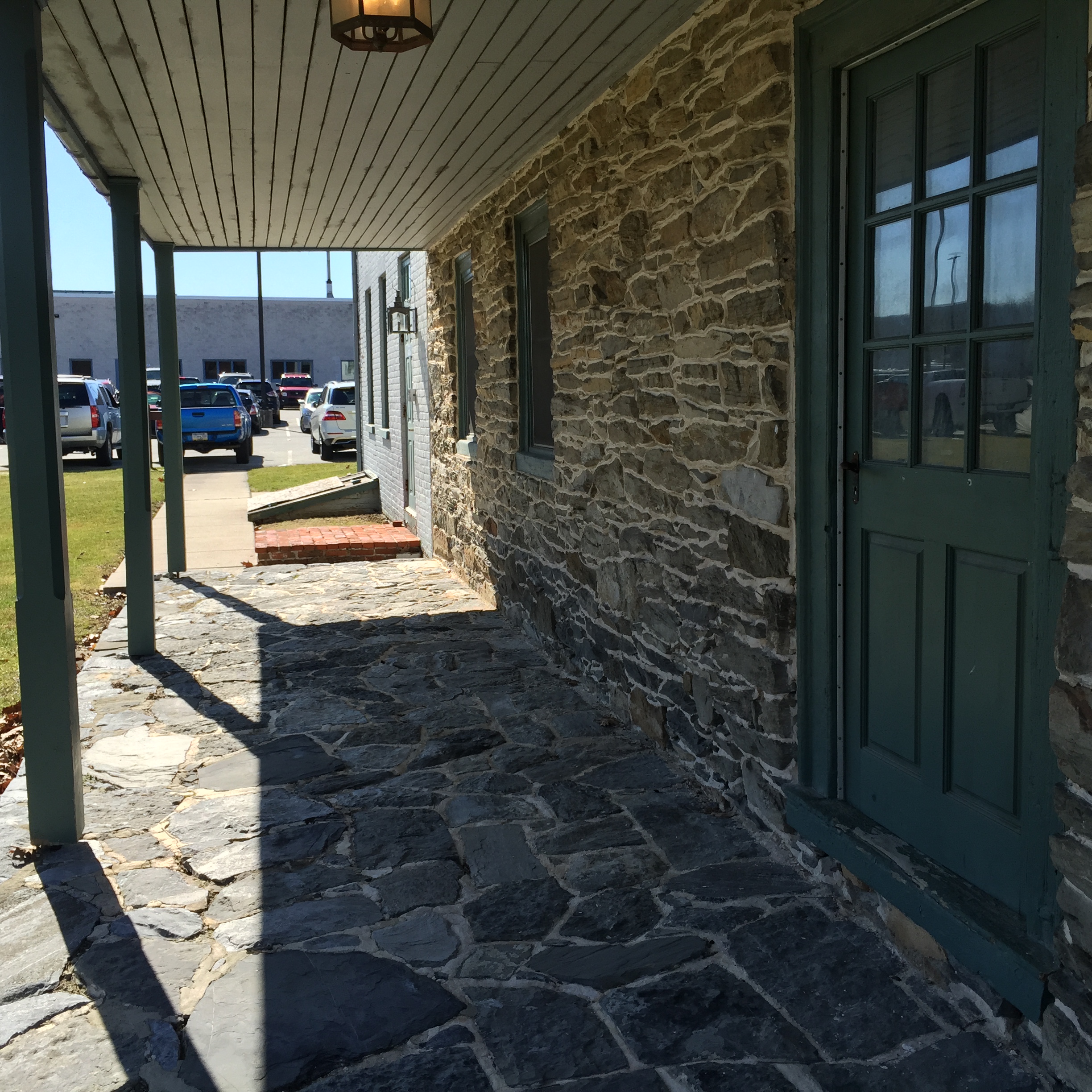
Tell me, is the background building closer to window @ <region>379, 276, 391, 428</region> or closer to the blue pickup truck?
the blue pickup truck

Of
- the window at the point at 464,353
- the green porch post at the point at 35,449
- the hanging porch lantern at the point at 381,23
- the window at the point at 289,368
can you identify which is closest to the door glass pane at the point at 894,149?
the hanging porch lantern at the point at 381,23

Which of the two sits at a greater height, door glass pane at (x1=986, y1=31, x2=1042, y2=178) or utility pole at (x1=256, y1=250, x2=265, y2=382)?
utility pole at (x1=256, y1=250, x2=265, y2=382)

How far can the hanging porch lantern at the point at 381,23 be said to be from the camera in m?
3.30

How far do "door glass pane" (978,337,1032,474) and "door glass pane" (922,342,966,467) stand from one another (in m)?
0.07

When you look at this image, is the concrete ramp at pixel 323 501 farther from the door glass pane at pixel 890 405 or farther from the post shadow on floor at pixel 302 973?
the door glass pane at pixel 890 405

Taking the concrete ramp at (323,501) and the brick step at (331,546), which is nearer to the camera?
the brick step at (331,546)

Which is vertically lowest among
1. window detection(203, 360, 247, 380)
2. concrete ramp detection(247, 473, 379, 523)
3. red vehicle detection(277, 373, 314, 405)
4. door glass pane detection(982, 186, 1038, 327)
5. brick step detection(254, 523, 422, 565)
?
brick step detection(254, 523, 422, 565)

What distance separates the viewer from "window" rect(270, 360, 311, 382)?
46500 mm

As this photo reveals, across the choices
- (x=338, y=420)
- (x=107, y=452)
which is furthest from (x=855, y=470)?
(x=107, y=452)

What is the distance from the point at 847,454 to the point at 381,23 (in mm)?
1982

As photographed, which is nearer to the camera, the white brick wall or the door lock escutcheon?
the door lock escutcheon

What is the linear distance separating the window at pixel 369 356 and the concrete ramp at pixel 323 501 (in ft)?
3.57

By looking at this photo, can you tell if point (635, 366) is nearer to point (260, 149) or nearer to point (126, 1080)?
point (260, 149)

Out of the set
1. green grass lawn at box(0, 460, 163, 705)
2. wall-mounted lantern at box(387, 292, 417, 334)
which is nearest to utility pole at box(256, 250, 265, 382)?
green grass lawn at box(0, 460, 163, 705)
